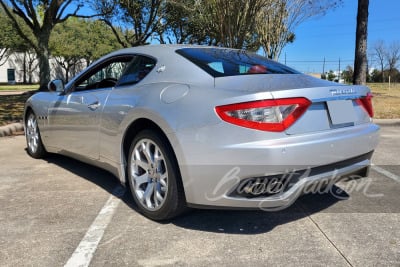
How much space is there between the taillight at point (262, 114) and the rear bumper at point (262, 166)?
11 cm

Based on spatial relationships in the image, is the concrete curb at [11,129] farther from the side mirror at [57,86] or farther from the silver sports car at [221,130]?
the silver sports car at [221,130]

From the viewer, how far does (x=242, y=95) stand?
2.89 meters

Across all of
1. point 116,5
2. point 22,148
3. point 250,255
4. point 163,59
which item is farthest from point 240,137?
point 116,5

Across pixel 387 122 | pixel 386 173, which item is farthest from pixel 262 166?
pixel 387 122

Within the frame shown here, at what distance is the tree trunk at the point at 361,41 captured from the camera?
1266 cm

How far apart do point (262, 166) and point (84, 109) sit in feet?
7.51

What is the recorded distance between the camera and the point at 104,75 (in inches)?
183

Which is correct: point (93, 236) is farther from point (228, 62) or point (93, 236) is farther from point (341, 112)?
point (341, 112)

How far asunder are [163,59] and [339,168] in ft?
5.75

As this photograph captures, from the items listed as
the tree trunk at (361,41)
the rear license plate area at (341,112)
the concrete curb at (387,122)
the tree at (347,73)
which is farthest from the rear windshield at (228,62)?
the tree at (347,73)
